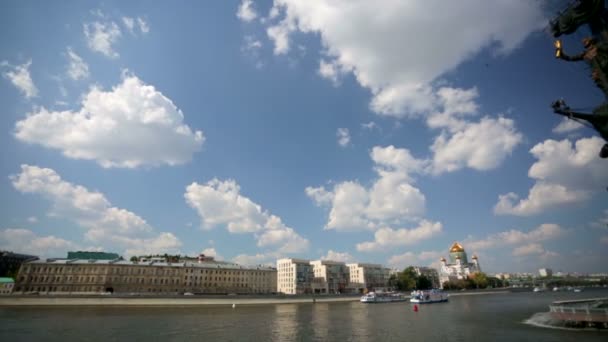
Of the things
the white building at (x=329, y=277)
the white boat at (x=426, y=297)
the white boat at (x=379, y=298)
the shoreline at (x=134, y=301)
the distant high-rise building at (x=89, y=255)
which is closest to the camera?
the shoreline at (x=134, y=301)

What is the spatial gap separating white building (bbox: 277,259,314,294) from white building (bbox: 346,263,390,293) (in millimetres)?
28338

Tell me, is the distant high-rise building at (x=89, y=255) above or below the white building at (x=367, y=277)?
above

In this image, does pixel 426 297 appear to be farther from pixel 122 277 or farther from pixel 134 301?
pixel 122 277

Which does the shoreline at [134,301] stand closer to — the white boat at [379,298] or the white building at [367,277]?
the white boat at [379,298]

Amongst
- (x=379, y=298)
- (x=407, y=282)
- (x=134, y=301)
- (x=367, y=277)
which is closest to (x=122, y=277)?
(x=134, y=301)

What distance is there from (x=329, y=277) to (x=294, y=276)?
2128cm

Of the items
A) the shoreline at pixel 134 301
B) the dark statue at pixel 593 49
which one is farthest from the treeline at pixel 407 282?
the dark statue at pixel 593 49

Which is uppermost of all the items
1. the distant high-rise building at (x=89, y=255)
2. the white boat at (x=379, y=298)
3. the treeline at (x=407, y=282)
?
the distant high-rise building at (x=89, y=255)

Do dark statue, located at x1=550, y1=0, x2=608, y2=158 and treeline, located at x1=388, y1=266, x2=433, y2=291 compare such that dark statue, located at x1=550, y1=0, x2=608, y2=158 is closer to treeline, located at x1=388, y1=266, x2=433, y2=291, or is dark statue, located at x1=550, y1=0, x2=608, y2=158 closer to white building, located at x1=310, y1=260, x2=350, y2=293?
white building, located at x1=310, y1=260, x2=350, y2=293

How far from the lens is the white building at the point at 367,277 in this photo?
16925 cm

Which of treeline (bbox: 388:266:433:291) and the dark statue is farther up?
the dark statue

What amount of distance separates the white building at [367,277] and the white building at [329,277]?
5.95 m

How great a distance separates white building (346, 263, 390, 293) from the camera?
16925 centimetres

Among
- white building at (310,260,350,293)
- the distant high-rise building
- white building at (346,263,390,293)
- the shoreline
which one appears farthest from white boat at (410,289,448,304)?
the distant high-rise building
